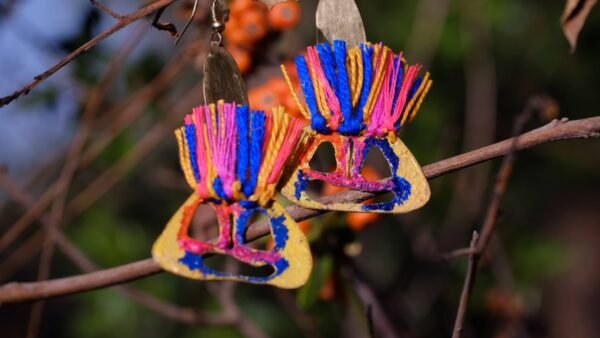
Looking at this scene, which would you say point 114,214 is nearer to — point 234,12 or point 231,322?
point 231,322

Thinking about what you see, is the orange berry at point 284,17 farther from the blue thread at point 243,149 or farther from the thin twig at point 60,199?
the blue thread at point 243,149

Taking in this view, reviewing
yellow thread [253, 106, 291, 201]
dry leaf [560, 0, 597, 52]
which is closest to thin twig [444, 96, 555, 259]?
dry leaf [560, 0, 597, 52]

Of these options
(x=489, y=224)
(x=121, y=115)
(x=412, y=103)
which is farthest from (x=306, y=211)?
(x=121, y=115)

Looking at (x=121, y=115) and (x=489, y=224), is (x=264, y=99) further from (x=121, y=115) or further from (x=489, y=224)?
(x=121, y=115)

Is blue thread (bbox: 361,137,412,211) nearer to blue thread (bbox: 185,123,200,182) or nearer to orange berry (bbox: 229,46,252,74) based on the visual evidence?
blue thread (bbox: 185,123,200,182)

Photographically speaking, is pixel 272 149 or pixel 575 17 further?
pixel 575 17


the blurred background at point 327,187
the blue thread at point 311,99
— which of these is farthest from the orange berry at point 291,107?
the blue thread at point 311,99

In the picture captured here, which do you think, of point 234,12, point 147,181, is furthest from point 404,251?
point 234,12
